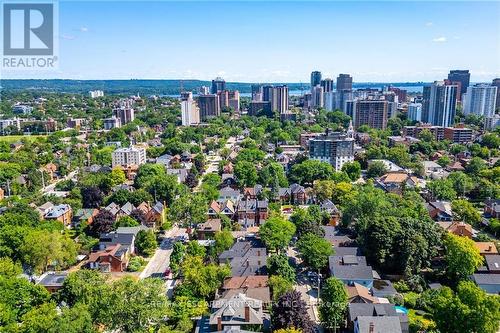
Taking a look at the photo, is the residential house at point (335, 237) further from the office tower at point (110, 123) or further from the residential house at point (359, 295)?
the office tower at point (110, 123)

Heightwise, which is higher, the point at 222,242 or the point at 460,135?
the point at 460,135

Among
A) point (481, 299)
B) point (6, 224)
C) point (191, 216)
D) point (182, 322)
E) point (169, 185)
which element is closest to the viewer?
point (481, 299)

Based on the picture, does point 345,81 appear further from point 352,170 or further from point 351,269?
point 351,269

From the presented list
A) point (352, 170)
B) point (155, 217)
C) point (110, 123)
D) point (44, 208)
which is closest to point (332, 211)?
point (352, 170)

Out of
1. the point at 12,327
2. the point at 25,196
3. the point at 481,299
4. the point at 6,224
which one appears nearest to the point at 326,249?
the point at 481,299

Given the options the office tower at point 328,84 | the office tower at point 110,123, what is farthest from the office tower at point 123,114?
the office tower at point 328,84

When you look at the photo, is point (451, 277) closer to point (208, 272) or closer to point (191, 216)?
point (208, 272)

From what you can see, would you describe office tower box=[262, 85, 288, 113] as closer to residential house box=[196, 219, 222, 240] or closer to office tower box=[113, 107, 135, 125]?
office tower box=[113, 107, 135, 125]
